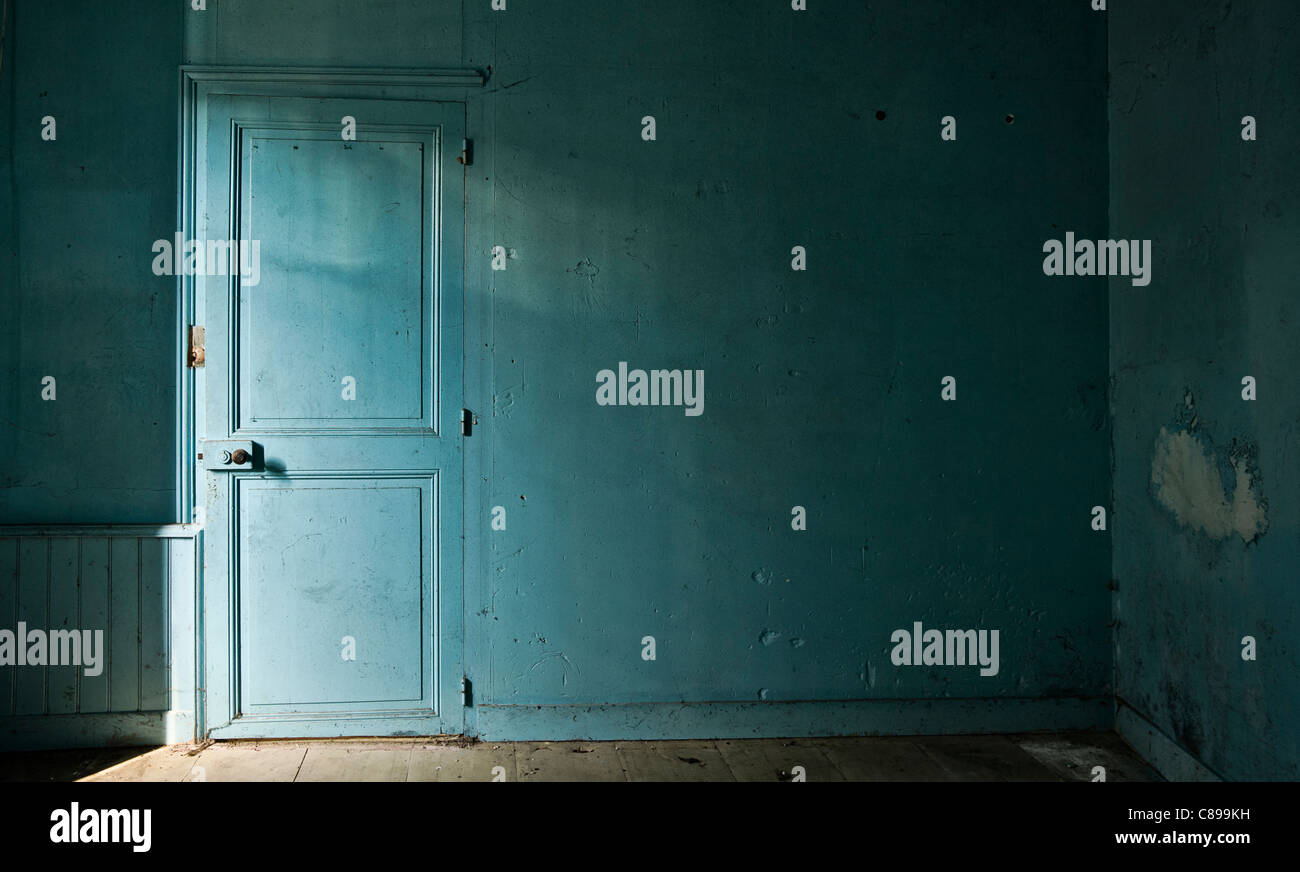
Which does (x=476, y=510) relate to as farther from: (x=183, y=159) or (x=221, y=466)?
(x=183, y=159)

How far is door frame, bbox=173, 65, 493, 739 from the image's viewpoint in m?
2.94

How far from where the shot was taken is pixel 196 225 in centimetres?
295

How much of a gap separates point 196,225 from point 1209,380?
3434 mm

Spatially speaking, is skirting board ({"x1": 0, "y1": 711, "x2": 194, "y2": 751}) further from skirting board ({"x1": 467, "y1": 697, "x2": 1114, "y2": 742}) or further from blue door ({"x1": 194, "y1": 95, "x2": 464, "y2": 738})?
skirting board ({"x1": 467, "y1": 697, "x2": 1114, "y2": 742})

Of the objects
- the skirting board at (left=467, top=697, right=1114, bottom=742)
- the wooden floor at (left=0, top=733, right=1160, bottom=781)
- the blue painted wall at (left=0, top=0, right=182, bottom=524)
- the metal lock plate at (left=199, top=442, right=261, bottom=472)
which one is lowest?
the wooden floor at (left=0, top=733, right=1160, bottom=781)

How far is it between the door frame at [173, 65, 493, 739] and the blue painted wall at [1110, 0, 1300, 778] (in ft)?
7.67

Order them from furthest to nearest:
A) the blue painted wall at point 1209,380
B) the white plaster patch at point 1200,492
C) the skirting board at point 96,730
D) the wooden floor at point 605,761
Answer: the skirting board at point 96,730, the wooden floor at point 605,761, the white plaster patch at point 1200,492, the blue painted wall at point 1209,380

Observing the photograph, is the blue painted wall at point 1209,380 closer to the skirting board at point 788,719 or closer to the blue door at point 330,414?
the skirting board at point 788,719

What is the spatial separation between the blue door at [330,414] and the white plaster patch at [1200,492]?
2.46 metres

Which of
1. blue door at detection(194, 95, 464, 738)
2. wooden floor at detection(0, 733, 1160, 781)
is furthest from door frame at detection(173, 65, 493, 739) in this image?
wooden floor at detection(0, 733, 1160, 781)

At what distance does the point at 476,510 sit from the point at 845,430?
1392 millimetres

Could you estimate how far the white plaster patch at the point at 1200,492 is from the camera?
8.13 feet

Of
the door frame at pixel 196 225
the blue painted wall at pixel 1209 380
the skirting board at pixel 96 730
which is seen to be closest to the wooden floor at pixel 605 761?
the skirting board at pixel 96 730

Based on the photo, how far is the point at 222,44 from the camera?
2953 mm
